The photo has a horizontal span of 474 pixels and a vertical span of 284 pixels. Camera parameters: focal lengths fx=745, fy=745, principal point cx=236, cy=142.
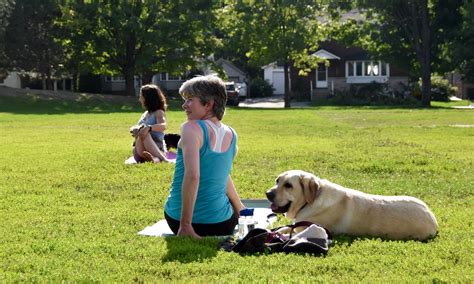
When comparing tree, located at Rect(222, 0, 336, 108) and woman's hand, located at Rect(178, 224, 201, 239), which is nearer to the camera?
woman's hand, located at Rect(178, 224, 201, 239)

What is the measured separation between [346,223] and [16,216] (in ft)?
11.6

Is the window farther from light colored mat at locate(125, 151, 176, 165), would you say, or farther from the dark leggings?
the dark leggings

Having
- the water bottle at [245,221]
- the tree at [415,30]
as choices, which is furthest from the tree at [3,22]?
the water bottle at [245,221]

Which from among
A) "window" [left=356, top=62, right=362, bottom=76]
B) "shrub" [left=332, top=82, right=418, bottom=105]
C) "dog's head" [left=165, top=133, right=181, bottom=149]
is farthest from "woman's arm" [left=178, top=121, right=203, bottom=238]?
"window" [left=356, top=62, right=362, bottom=76]

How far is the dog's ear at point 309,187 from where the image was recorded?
21.7 ft

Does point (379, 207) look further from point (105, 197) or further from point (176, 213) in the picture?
point (105, 197)

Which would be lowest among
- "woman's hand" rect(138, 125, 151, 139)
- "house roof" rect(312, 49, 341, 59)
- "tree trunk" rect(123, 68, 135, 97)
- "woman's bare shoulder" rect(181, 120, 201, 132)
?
"woman's hand" rect(138, 125, 151, 139)

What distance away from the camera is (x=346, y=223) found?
6.71 m

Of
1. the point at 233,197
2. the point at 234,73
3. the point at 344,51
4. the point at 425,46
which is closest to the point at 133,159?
the point at 233,197

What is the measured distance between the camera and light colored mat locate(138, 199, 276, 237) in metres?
6.89

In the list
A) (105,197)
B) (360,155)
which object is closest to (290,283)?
(105,197)

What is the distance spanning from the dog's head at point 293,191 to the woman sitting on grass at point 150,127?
6.38m

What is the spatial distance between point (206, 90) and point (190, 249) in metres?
1.36

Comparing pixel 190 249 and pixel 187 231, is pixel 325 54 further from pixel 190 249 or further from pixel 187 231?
pixel 190 249
